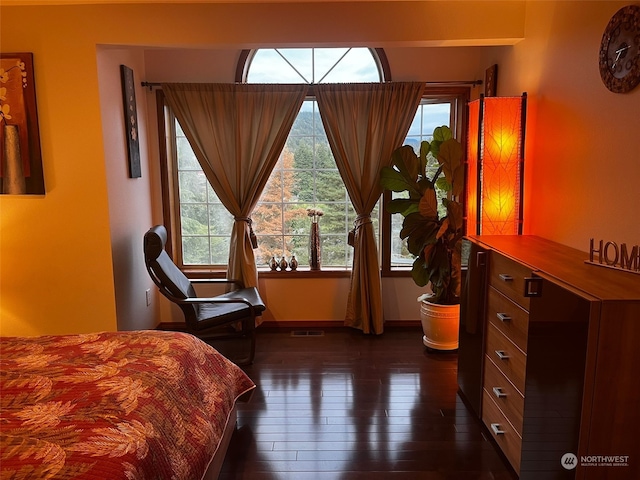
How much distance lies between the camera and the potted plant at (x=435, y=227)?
338 cm

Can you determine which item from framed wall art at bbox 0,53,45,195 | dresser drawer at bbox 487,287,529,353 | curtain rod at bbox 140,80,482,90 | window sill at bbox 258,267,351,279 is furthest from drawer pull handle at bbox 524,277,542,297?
framed wall art at bbox 0,53,45,195

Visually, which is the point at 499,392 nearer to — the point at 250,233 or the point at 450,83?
the point at 250,233

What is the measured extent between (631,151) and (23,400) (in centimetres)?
260

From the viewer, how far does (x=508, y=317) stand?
2.12m

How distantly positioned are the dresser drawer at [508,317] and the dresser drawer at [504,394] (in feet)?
0.75

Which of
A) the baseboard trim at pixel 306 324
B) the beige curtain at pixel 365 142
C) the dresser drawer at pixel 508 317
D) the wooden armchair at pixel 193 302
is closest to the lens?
the dresser drawer at pixel 508 317

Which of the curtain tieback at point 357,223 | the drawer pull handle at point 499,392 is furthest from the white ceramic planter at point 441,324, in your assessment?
the drawer pull handle at point 499,392

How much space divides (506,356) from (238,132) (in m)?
2.73

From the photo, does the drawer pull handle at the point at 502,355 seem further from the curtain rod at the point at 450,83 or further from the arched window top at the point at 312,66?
the arched window top at the point at 312,66

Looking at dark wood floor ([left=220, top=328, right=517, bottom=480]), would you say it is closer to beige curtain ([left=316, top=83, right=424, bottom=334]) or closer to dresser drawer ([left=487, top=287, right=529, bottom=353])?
beige curtain ([left=316, top=83, right=424, bottom=334])

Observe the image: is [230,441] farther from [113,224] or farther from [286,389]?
[113,224]

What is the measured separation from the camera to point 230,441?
2.40 m

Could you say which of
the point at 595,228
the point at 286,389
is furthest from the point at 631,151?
the point at 286,389

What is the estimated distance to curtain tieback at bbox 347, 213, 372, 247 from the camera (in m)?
3.88
